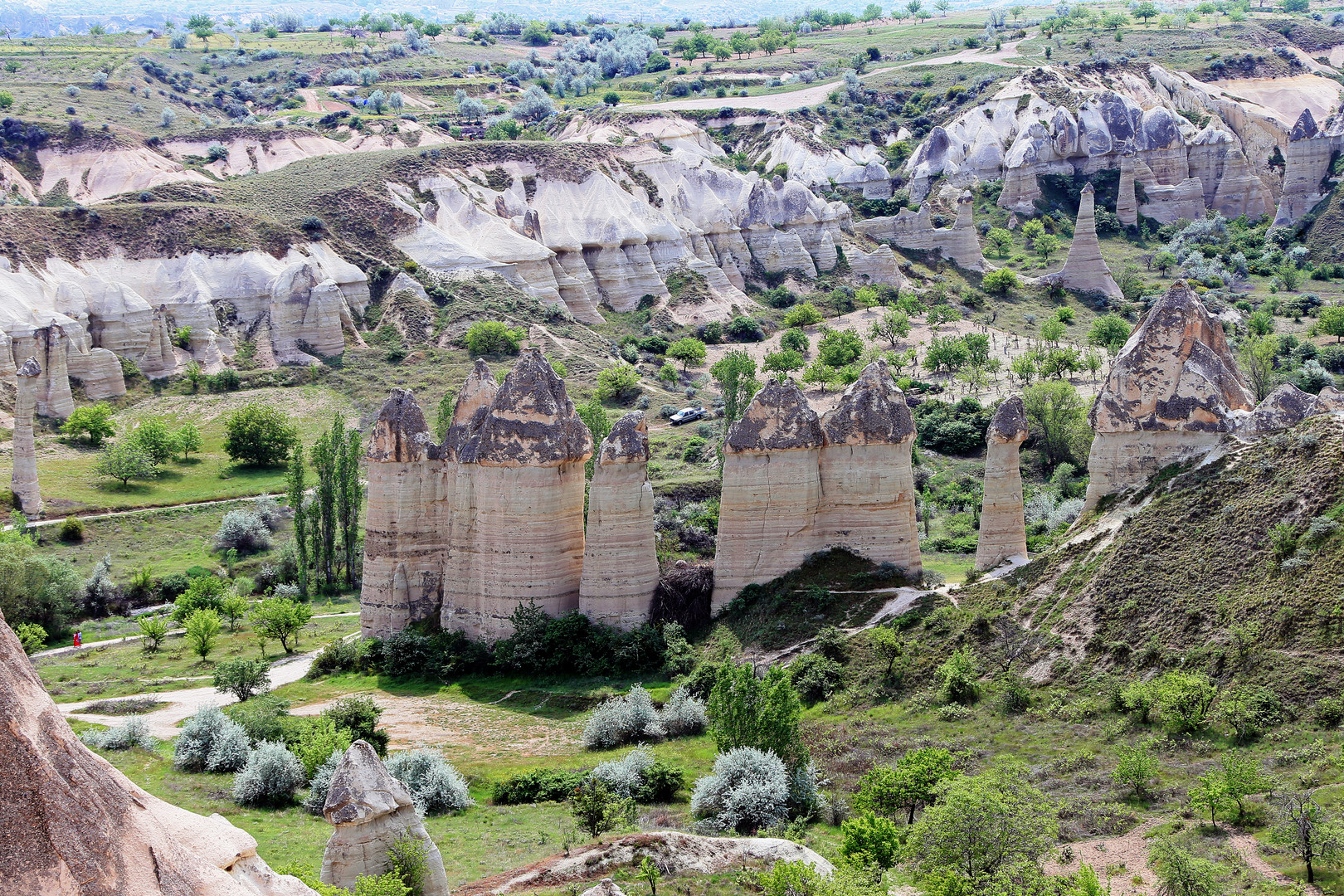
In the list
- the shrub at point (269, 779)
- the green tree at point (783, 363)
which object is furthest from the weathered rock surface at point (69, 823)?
the green tree at point (783, 363)

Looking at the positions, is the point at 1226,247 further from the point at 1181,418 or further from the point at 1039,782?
the point at 1039,782

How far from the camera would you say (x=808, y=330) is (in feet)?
315

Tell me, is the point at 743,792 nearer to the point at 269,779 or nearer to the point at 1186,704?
the point at 1186,704

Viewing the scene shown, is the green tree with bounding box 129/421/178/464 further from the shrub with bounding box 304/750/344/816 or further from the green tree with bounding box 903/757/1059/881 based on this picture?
the green tree with bounding box 903/757/1059/881

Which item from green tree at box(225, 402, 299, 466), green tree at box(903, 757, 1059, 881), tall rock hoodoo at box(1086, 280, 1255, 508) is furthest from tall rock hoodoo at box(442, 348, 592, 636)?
green tree at box(225, 402, 299, 466)

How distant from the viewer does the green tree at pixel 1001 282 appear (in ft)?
334

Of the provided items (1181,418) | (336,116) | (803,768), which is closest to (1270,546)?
(1181,418)

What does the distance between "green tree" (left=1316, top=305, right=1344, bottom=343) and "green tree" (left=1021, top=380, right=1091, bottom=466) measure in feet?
73.1

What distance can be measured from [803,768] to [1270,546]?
11.9 m

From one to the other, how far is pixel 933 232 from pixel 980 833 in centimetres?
9297

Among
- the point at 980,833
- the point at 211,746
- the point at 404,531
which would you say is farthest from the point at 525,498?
the point at 980,833

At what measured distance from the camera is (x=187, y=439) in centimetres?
6969

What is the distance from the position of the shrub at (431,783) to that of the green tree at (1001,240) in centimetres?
9040

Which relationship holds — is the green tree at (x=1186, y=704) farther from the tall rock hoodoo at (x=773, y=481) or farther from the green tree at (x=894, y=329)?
the green tree at (x=894, y=329)
